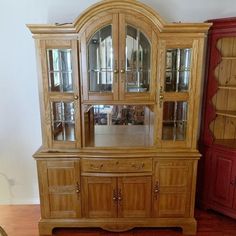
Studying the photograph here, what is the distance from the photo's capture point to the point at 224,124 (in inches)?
103

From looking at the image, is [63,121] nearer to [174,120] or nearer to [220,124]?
[174,120]

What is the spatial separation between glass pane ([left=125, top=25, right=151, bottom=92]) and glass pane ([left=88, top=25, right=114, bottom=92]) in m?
0.15

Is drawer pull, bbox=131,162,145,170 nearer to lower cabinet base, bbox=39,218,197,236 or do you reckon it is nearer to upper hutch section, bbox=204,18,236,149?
lower cabinet base, bbox=39,218,197,236

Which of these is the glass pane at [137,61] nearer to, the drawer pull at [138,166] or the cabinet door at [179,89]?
the cabinet door at [179,89]

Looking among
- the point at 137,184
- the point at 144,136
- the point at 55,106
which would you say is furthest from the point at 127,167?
the point at 55,106

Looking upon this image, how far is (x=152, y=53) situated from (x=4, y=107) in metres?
1.67

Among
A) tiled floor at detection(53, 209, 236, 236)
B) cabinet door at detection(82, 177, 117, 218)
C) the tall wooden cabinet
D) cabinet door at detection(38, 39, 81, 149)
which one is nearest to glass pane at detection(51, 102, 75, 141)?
cabinet door at detection(38, 39, 81, 149)

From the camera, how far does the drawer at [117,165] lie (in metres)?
2.18

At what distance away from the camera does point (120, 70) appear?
2053 millimetres

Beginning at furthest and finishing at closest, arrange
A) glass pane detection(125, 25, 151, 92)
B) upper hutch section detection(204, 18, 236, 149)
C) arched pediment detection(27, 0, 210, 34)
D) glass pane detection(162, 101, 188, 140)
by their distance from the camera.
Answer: upper hutch section detection(204, 18, 236, 149), glass pane detection(162, 101, 188, 140), glass pane detection(125, 25, 151, 92), arched pediment detection(27, 0, 210, 34)

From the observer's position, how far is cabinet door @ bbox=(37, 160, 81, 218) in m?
2.21

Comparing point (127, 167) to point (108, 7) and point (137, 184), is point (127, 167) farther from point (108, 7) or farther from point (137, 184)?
point (108, 7)

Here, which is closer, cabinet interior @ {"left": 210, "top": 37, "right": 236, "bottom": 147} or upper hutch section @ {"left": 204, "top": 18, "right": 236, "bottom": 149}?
upper hutch section @ {"left": 204, "top": 18, "right": 236, "bottom": 149}

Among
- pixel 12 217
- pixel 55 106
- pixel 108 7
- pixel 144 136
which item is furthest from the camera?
pixel 12 217
